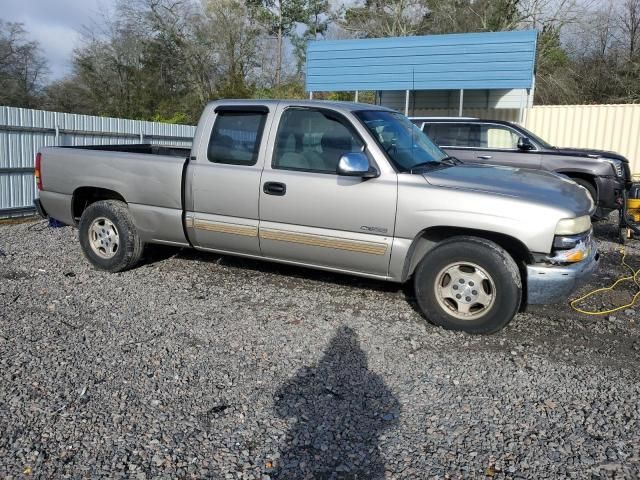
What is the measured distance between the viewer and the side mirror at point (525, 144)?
9.31 m

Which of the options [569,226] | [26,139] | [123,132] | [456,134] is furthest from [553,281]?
[123,132]

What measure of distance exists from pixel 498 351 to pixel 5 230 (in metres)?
8.07

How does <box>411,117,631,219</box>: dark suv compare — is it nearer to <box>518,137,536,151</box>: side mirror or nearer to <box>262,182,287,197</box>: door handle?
<box>518,137,536,151</box>: side mirror

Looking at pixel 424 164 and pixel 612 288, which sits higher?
pixel 424 164

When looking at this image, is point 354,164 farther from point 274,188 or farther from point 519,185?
point 519,185

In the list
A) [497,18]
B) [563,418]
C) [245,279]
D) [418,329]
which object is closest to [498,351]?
[418,329]

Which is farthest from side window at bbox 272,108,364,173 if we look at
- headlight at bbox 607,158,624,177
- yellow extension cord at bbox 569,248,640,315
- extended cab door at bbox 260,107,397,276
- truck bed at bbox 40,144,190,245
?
headlight at bbox 607,158,624,177

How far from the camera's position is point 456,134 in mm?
9781

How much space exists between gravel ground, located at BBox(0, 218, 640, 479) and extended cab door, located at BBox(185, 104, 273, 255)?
0.61 metres

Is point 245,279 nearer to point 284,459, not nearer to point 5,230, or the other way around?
point 284,459

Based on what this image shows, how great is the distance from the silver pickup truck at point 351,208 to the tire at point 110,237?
1 centimetres

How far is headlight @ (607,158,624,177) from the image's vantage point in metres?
9.22

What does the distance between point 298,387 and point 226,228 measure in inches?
86.5

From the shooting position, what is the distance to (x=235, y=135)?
535cm
